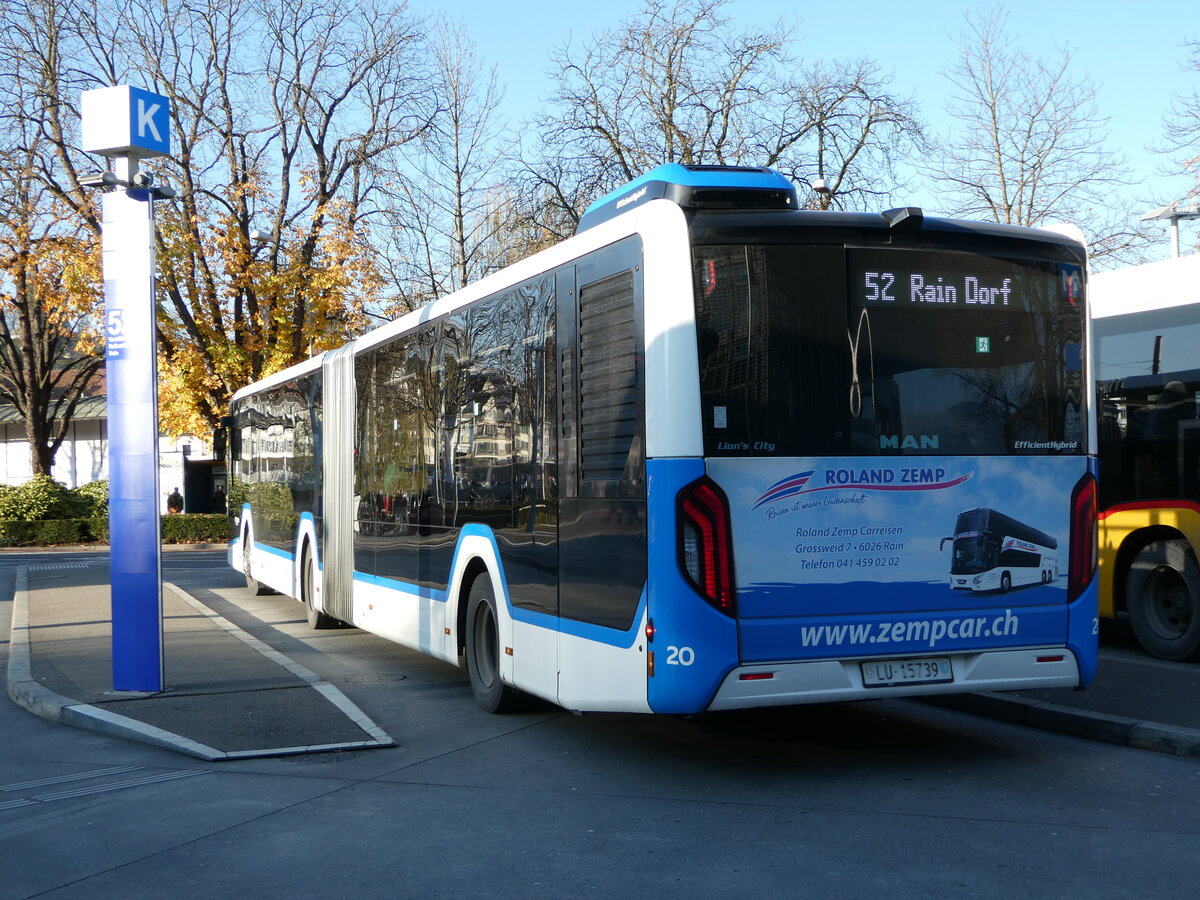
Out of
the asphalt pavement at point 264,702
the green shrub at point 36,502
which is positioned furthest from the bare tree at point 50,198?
the asphalt pavement at point 264,702

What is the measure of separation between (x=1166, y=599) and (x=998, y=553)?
4.79m

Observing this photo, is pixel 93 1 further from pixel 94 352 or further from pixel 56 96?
pixel 94 352

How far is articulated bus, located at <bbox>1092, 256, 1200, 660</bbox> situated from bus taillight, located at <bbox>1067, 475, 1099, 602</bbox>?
3710 mm

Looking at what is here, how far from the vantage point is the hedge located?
37125 millimetres

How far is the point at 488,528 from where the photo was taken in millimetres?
8781

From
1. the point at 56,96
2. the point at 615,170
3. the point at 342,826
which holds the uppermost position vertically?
the point at 56,96

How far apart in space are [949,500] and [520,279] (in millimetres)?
3132

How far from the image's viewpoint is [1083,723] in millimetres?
7957

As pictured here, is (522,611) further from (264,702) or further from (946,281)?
(946,281)

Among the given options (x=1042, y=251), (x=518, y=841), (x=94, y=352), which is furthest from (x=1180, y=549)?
(x=94, y=352)

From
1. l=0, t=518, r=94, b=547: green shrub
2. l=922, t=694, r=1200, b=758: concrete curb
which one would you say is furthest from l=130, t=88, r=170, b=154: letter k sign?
l=0, t=518, r=94, b=547: green shrub

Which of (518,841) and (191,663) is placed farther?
(191,663)

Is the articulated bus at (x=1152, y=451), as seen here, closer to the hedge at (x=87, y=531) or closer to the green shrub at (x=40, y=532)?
the hedge at (x=87, y=531)

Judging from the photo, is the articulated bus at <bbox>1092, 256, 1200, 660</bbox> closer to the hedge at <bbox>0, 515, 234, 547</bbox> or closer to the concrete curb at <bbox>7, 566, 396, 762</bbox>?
the concrete curb at <bbox>7, 566, 396, 762</bbox>
